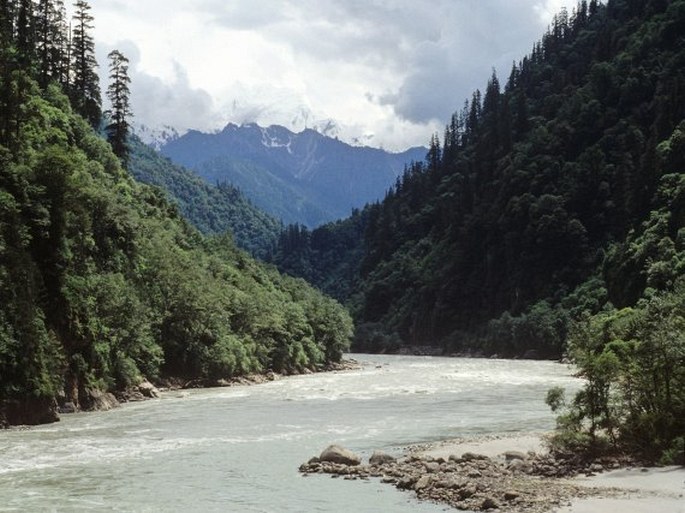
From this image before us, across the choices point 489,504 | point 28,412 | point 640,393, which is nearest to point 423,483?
point 489,504

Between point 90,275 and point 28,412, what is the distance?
20.0 metres

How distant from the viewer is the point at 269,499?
95.8 ft

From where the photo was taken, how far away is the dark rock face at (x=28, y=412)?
4789 centimetres

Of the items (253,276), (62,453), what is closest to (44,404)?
(62,453)

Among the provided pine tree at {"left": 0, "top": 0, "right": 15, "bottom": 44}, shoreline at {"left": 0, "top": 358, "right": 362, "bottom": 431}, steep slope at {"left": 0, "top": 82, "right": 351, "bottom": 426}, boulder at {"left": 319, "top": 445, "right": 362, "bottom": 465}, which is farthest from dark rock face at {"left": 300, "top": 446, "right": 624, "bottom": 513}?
pine tree at {"left": 0, "top": 0, "right": 15, "bottom": 44}

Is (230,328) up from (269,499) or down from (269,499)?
up

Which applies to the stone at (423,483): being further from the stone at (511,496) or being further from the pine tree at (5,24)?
the pine tree at (5,24)

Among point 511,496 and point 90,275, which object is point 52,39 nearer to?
point 90,275

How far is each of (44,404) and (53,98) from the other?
50702 millimetres

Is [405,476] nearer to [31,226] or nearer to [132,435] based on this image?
[132,435]

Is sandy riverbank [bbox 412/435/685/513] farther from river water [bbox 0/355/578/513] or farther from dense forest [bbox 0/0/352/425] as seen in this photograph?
dense forest [bbox 0/0/352/425]

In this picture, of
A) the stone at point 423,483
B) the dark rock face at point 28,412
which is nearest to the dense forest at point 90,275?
the dark rock face at point 28,412

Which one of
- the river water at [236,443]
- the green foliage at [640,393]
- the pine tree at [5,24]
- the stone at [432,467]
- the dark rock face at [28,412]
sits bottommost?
the river water at [236,443]

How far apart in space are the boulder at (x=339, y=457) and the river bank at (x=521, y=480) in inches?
6.7
